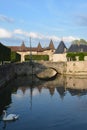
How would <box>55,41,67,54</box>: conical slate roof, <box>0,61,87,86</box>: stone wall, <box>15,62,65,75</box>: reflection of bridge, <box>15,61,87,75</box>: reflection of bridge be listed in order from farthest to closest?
<box>55,41,67,54</box>: conical slate roof, <box>15,61,87,75</box>: reflection of bridge, <box>0,61,87,86</box>: stone wall, <box>15,62,65,75</box>: reflection of bridge

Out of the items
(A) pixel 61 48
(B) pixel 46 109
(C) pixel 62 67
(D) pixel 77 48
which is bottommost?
(B) pixel 46 109

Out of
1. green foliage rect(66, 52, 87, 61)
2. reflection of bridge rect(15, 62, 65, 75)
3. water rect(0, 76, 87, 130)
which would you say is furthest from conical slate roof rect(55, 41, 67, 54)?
water rect(0, 76, 87, 130)

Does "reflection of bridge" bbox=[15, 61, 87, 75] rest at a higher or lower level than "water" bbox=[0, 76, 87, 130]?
higher

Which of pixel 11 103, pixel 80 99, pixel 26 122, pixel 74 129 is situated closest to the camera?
pixel 74 129

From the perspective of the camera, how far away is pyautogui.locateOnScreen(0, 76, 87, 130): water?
75.7ft

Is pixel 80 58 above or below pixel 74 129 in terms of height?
above

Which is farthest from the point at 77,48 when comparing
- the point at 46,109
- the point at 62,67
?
the point at 46,109

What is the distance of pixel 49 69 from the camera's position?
6688cm

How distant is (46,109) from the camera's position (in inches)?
1138

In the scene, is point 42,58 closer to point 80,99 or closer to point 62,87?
point 62,87

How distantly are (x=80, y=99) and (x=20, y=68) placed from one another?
32.0m

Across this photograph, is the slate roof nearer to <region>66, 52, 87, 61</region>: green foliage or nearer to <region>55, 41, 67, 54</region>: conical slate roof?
<region>55, 41, 67, 54</region>: conical slate roof

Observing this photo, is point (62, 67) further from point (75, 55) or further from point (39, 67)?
point (75, 55)

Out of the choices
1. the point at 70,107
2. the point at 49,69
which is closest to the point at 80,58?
the point at 49,69
